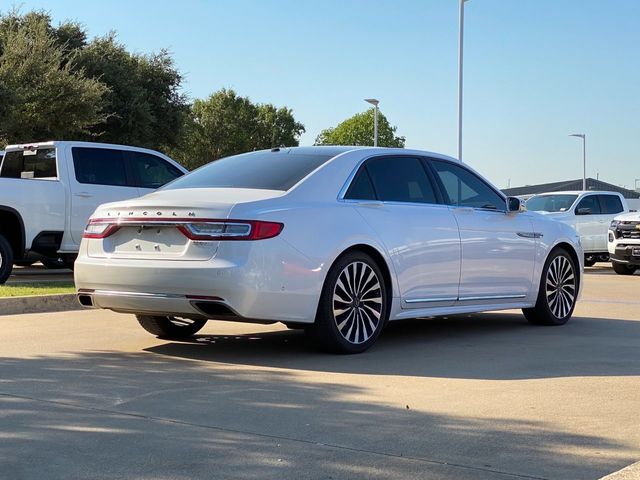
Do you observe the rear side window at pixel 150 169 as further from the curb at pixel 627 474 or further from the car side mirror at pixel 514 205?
the curb at pixel 627 474

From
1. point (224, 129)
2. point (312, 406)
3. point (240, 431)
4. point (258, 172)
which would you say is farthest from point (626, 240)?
point (224, 129)

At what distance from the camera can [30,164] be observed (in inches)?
550

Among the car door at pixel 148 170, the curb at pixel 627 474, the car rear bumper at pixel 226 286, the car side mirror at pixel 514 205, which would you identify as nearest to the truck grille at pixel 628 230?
the car door at pixel 148 170

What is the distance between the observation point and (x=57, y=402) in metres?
5.37

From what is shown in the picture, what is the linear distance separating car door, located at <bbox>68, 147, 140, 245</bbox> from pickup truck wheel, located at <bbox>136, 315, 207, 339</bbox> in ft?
18.7

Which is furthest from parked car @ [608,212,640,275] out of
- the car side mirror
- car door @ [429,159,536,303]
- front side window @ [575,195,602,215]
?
the car side mirror

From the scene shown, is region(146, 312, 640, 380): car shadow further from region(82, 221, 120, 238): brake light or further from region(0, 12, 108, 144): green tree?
region(0, 12, 108, 144): green tree

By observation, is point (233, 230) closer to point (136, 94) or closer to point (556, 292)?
point (556, 292)

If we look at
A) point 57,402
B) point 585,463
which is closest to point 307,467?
point 585,463

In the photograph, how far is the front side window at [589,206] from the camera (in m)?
21.4

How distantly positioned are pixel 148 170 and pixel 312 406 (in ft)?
32.2

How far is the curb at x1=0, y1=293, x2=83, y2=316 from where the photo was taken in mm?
10000

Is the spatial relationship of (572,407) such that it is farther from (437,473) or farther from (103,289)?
(103,289)

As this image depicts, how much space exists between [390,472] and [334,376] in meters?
2.29
